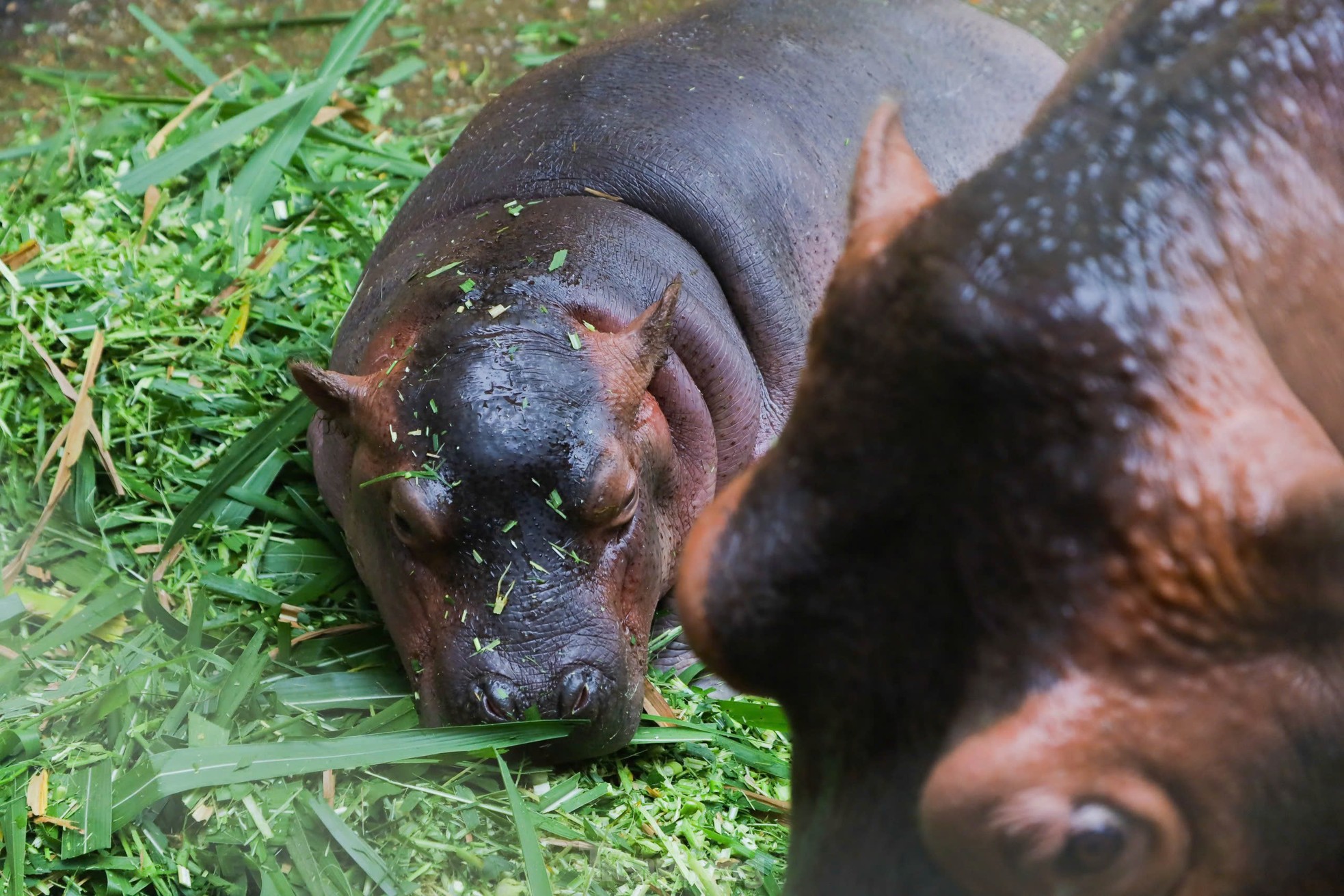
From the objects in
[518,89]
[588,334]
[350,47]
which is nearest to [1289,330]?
[588,334]

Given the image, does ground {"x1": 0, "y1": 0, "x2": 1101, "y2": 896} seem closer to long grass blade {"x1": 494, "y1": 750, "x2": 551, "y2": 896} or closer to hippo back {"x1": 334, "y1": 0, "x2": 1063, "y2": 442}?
long grass blade {"x1": 494, "y1": 750, "x2": 551, "y2": 896}

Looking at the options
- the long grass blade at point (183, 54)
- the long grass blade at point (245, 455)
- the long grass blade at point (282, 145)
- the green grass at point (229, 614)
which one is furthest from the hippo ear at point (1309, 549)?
the long grass blade at point (183, 54)

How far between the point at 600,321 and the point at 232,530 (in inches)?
47.0

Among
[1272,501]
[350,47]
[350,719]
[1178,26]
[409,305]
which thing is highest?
[1178,26]

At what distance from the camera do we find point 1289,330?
3.41 ft

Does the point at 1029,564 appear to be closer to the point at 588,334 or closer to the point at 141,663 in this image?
the point at 588,334

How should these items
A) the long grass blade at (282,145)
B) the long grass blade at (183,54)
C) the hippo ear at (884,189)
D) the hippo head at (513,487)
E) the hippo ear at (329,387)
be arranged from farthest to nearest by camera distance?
the long grass blade at (183,54) < the long grass blade at (282,145) < the hippo ear at (329,387) < the hippo head at (513,487) < the hippo ear at (884,189)

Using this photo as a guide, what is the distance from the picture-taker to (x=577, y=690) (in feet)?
10.3

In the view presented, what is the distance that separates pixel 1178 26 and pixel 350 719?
273 centimetres

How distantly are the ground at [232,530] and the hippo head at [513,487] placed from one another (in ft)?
0.53

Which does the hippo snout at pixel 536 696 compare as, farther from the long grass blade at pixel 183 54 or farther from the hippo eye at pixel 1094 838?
the long grass blade at pixel 183 54

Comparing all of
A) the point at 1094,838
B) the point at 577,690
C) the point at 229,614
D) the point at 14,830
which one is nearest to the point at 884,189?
the point at 1094,838

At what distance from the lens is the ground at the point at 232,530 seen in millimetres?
3027

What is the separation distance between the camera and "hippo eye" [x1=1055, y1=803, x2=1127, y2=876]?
942 millimetres
